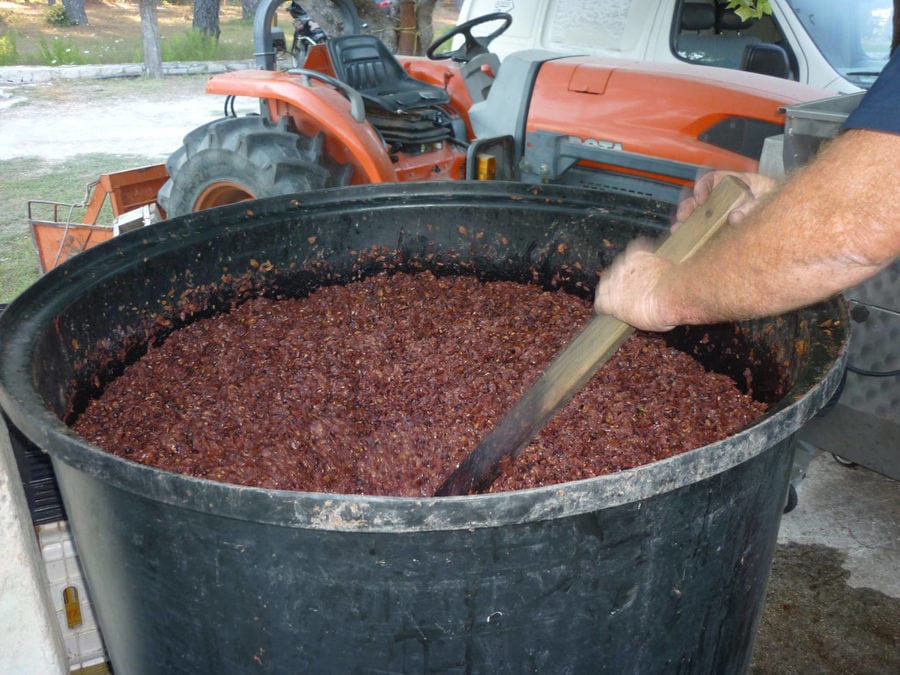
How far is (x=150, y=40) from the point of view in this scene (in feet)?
35.6

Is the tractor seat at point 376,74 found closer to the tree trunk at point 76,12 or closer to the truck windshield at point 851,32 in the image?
the truck windshield at point 851,32

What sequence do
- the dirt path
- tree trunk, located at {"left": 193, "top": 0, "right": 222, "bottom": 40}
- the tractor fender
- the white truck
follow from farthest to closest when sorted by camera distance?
1. tree trunk, located at {"left": 193, "top": 0, "right": 222, "bottom": 40}
2. the dirt path
3. the white truck
4. the tractor fender

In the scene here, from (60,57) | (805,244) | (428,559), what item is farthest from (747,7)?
(60,57)

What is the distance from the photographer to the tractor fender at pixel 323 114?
2.71m

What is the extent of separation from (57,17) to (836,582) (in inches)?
763

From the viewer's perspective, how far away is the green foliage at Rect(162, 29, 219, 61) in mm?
12726

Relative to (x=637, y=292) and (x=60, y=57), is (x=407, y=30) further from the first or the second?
(x=60, y=57)

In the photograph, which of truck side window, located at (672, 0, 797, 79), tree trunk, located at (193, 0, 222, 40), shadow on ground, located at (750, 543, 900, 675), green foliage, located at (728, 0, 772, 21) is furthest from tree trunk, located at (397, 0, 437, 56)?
tree trunk, located at (193, 0, 222, 40)

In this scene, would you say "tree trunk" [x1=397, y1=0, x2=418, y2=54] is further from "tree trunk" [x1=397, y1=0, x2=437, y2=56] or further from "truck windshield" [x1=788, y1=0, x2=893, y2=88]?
"truck windshield" [x1=788, y1=0, x2=893, y2=88]

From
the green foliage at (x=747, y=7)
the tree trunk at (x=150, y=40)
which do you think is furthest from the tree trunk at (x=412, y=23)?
the tree trunk at (x=150, y=40)

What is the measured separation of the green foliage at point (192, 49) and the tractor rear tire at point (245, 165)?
1072cm

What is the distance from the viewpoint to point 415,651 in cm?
96

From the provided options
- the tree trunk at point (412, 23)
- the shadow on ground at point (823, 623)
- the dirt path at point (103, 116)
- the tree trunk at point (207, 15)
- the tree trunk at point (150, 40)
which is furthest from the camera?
the tree trunk at point (207, 15)

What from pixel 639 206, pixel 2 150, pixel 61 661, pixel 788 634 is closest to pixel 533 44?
pixel 639 206
